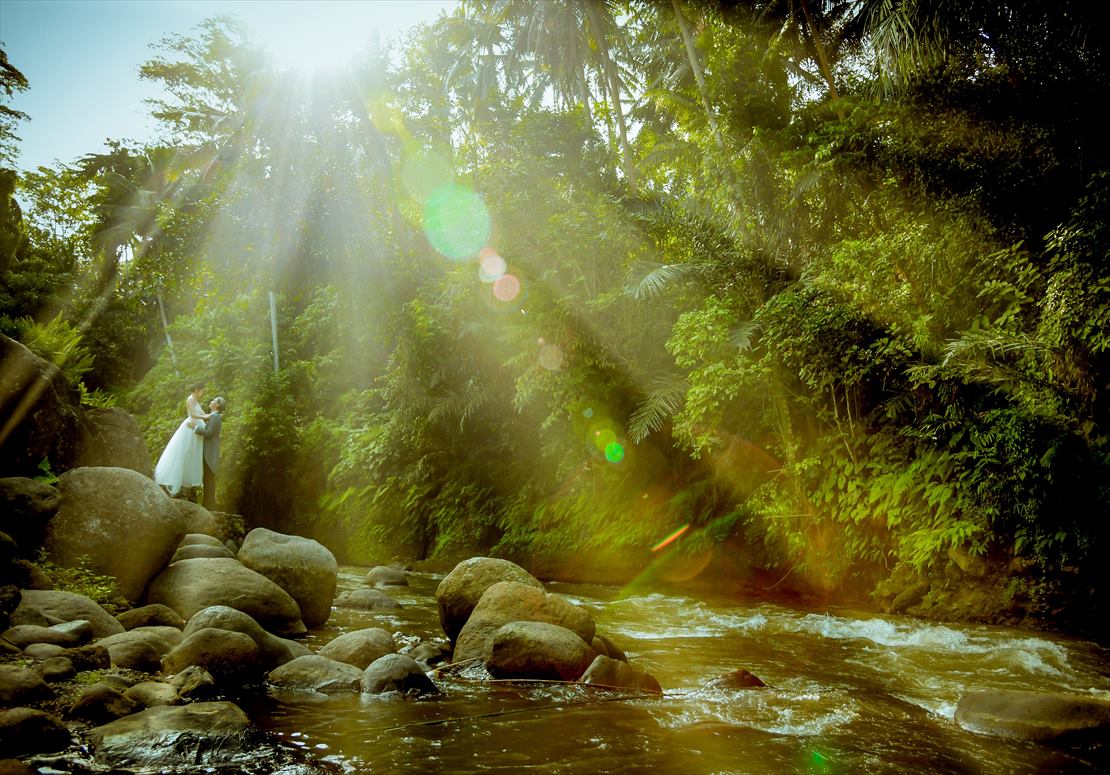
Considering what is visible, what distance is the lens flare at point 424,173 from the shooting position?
17422mm

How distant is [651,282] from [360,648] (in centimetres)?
733

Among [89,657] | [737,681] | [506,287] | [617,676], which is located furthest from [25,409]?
[506,287]

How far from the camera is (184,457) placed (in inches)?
386

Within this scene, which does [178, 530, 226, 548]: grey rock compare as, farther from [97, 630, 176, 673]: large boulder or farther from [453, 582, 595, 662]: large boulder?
[453, 582, 595, 662]: large boulder

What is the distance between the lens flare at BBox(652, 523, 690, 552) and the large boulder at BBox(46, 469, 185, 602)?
7798 millimetres

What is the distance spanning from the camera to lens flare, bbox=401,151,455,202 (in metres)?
17.4

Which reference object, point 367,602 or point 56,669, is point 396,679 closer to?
point 56,669

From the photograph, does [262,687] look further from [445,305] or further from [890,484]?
[445,305]

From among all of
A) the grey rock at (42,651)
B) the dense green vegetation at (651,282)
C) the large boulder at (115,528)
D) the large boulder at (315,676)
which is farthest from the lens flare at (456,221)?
the grey rock at (42,651)

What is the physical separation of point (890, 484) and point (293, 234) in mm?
16775

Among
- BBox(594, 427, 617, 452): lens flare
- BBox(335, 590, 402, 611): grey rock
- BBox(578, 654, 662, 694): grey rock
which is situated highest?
BBox(594, 427, 617, 452): lens flare

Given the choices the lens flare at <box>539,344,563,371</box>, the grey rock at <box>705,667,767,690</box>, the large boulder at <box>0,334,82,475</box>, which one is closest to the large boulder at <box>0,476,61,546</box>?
the large boulder at <box>0,334,82,475</box>

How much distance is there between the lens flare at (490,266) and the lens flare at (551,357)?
2.15m

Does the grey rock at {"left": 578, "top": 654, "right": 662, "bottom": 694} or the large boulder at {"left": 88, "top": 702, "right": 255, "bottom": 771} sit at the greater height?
the large boulder at {"left": 88, "top": 702, "right": 255, "bottom": 771}
